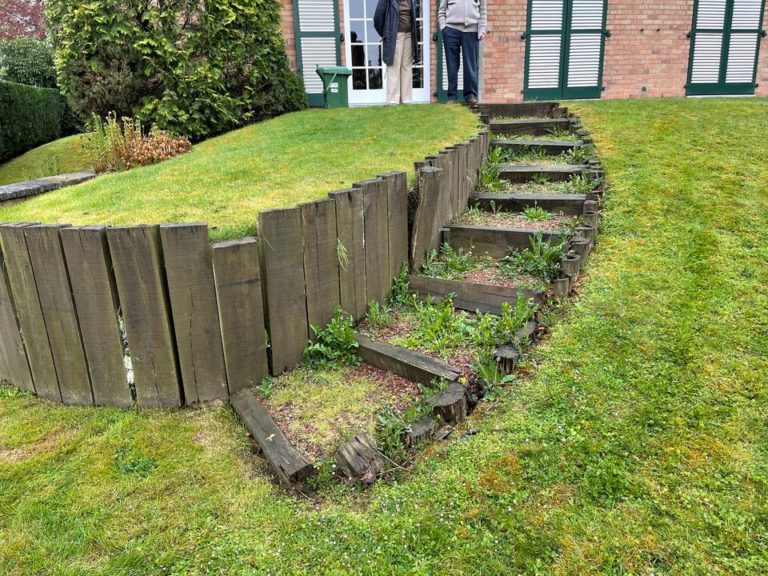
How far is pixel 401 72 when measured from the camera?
938 centimetres

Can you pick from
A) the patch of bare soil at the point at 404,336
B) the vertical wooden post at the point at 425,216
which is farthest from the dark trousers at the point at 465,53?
the patch of bare soil at the point at 404,336

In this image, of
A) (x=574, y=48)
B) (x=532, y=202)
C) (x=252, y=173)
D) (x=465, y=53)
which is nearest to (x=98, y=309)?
(x=252, y=173)

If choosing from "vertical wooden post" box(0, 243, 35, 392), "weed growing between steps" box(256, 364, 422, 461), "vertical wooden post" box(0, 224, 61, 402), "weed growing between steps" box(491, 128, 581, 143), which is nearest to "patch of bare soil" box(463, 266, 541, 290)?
"weed growing between steps" box(256, 364, 422, 461)

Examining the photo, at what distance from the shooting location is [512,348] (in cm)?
285

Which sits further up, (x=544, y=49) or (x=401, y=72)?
(x=544, y=49)

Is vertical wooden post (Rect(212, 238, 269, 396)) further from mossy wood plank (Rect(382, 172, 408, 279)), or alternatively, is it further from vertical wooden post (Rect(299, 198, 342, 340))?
mossy wood plank (Rect(382, 172, 408, 279))

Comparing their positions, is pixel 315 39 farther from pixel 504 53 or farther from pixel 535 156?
pixel 535 156

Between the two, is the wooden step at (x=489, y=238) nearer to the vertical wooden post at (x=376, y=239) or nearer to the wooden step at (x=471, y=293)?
the wooden step at (x=471, y=293)

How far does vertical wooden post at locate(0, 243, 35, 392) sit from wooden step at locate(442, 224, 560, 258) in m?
2.65

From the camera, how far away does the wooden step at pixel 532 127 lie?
6.79 metres

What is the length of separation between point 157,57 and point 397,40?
3735 millimetres

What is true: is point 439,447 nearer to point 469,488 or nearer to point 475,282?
point 469,488

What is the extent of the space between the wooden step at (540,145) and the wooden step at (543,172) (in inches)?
26.2

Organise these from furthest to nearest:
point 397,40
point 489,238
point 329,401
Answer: point 397,40, point 489,238, point 329,401
